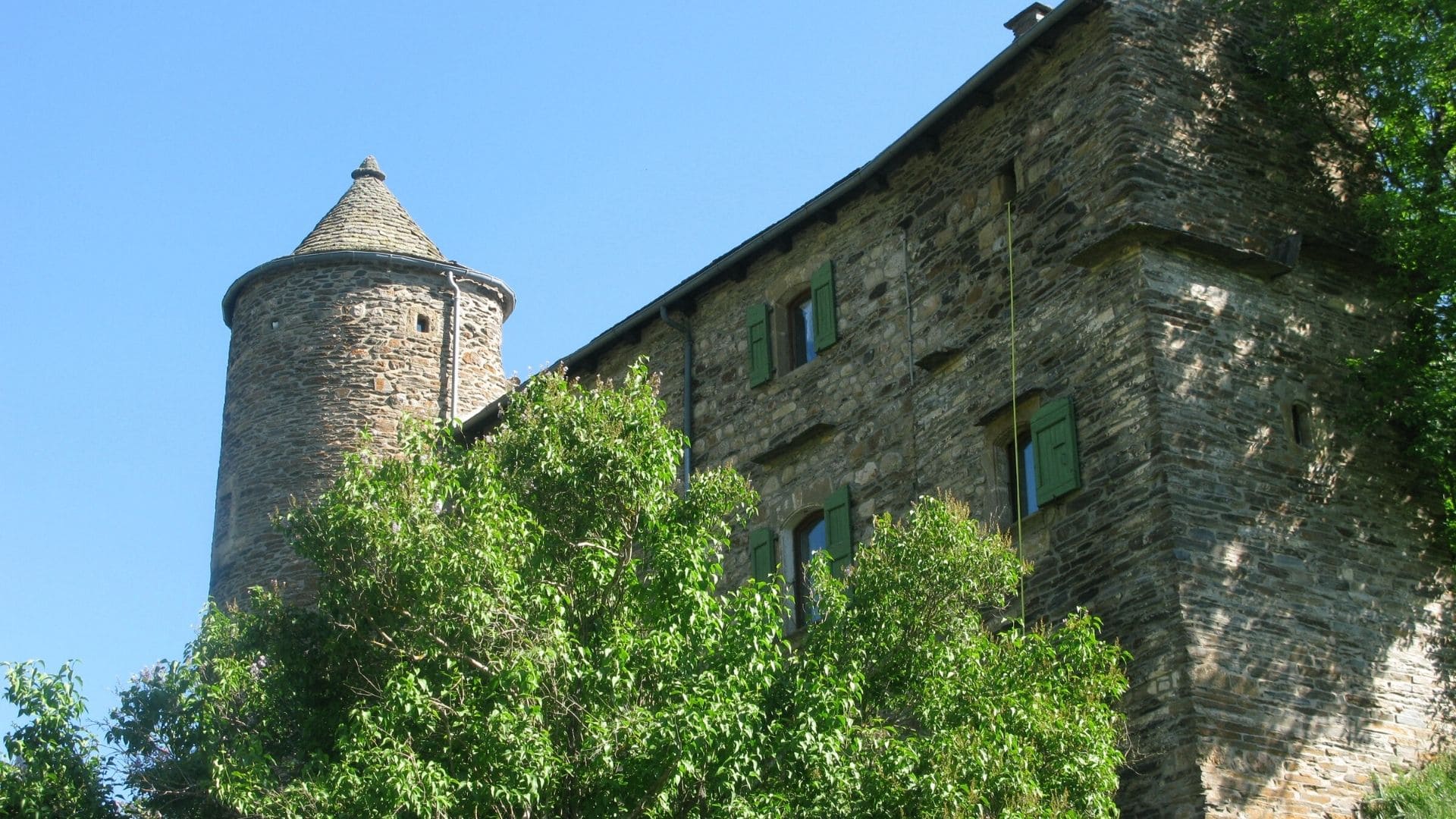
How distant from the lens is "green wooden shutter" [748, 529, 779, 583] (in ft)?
65.6

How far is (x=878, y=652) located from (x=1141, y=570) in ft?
9.59

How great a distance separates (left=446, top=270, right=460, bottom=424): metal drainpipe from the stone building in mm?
7087

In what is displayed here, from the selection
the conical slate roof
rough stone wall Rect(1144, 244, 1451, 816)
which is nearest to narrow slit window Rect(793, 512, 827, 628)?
rough stone wall Rect(1144, 244, 1451, 816)

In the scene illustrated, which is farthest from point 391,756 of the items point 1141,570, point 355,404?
point 355,404

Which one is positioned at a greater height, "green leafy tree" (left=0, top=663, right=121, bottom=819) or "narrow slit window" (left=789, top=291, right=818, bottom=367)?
"narrow slit window" (left=789, top=291, right=818, bottom=367)

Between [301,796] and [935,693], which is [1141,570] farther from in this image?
[301,796]

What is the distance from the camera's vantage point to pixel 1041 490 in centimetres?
1686

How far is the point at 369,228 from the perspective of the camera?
29312 millimetres

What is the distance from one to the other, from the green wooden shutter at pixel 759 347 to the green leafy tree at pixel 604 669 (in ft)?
19.4

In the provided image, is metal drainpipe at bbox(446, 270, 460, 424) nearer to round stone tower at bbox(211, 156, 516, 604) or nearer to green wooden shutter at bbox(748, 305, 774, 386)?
round stone tower at bbox(211, 156, 516, 604)

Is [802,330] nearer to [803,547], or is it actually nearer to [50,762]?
[803,547]

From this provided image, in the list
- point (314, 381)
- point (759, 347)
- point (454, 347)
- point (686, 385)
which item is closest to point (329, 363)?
point (314, 381)

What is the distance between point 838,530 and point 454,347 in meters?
10.9

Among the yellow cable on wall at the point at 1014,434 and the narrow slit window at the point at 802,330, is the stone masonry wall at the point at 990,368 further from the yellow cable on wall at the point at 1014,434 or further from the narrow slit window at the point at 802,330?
the narrow slit window at the point at 802,330
